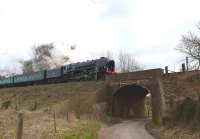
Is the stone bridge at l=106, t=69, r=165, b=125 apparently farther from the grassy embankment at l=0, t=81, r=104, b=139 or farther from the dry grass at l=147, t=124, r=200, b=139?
the dry grass at l=147, t=124, r=200, b=139

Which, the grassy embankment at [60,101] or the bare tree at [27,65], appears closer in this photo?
the grassy embankment at [60,101]

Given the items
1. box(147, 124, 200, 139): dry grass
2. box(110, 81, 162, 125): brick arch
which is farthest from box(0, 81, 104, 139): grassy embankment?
box(147, 124, 200, 139): dry grass

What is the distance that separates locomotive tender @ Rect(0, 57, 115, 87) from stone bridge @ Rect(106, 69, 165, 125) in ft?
8.97

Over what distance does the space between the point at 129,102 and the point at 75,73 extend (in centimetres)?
826

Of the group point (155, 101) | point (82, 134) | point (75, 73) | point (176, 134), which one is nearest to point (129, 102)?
point (75, 73)

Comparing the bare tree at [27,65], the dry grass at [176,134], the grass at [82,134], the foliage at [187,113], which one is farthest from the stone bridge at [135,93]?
the bare tree at [27,65]

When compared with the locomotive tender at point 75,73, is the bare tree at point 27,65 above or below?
above

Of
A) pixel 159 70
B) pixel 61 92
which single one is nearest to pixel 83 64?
pixel 61 92

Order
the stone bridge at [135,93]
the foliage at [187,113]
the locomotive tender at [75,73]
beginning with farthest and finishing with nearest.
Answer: the locomotive tender at [75,73]
the stone bridge at [135,93]
the foliage at [187,113]

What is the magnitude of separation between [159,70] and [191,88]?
14.8 ft

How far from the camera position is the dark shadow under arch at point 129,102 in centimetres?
3925

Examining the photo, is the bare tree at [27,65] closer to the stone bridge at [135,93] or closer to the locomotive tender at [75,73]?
the locomotive tender at [75,73]

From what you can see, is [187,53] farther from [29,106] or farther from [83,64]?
[29,106]

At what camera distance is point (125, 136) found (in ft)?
80.3
